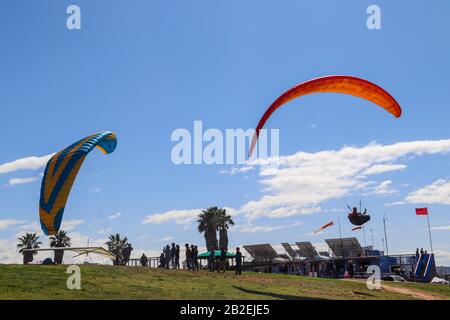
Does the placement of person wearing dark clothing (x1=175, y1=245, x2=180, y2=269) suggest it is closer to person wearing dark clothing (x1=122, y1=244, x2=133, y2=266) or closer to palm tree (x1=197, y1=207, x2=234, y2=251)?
person wearing dark clothing (x1=122, y1=244, x2=133, y2=266)

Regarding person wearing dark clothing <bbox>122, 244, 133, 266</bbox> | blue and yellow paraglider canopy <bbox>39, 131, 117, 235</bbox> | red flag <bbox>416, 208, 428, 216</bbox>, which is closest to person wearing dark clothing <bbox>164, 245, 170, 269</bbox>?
person wearing dark clothing <bbox>122, 244, 133, 266</bbox>

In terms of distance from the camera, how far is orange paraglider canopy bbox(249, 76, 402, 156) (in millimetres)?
23469

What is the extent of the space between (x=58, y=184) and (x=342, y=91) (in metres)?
15.9

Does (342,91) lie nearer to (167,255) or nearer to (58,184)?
(58,184)

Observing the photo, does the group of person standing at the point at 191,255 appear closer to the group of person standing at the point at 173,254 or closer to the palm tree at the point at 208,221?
the group of person standing at the point at 173,254

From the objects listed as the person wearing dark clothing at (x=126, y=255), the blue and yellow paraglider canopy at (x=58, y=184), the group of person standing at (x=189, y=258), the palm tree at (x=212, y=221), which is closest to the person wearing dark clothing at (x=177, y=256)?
the group of person standing at (x=189, y=258)

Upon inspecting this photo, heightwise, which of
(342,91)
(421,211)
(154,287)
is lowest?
(154,287)

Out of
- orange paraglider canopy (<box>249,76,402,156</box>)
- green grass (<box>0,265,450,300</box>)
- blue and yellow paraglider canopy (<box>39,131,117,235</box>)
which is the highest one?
orange paraglider canopy (<box>249,76,402,156</box>)

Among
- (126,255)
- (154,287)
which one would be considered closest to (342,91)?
(154,287)

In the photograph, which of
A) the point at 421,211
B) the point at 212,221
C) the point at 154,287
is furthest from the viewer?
the point at 212,221

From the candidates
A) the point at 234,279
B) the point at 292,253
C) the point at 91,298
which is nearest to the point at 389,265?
the point at 292,253

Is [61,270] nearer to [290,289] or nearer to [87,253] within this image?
[87,253]

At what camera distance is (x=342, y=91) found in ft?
83.4

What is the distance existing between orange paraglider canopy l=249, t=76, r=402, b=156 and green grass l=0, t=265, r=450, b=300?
7034 millimetres
